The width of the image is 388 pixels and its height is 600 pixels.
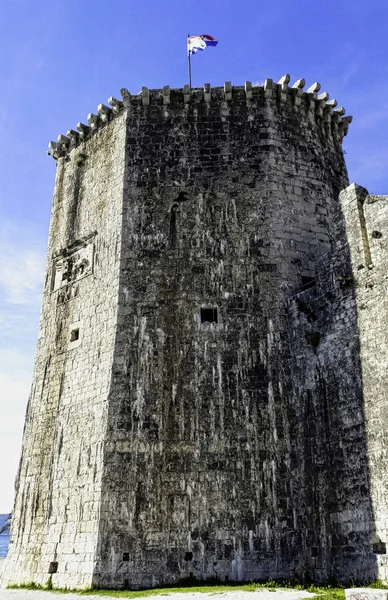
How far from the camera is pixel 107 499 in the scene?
37.8ft

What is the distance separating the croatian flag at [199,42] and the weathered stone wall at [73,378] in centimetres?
316

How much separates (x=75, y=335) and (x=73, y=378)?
1126 millimetres

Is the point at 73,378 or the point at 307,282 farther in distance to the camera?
the point at 307,282

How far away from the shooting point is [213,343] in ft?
42.3

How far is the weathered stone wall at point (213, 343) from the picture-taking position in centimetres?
1130

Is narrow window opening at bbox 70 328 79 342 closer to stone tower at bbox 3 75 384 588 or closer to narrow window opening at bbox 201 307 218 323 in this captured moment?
stone tower at bbox 3 75 384 588

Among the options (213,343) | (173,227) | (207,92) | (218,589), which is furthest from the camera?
(207,92)

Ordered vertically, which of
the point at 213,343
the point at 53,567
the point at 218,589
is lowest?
the point at 218,589

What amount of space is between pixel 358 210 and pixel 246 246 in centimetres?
275

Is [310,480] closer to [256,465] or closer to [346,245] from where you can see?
[256,465]

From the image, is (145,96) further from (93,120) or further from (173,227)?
(173,227)

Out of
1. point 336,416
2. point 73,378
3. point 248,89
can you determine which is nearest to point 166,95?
point 248,89

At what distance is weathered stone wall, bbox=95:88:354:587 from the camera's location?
11.3 metres

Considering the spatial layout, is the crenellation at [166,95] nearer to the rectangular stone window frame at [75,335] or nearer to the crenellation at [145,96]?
the crenellation at [145,96]
